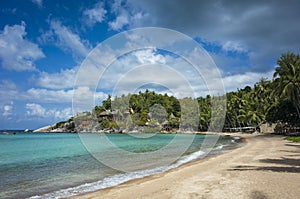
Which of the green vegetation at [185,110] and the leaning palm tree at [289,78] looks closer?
the leaning palm tree at [289,78]

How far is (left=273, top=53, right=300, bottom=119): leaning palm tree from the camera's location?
34.7 metres

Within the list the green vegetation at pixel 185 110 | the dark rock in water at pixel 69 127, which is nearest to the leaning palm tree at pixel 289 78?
the green vegetation at pixel 185 110

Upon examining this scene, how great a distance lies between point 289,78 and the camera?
116ft

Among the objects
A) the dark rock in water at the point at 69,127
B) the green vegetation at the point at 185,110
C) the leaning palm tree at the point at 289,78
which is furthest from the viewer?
the dark rock in water at the point at 69,127

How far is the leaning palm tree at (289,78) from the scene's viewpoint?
34656mm

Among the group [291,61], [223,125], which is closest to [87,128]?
[223,125]

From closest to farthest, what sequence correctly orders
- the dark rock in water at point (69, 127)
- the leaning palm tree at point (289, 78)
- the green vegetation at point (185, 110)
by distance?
1. the leaning palm tree at point (289, 78)
2. the green vegetation at point (185, 110)
3. the dark rock in water at point (69, 127)

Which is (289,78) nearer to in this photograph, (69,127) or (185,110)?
(185,110)

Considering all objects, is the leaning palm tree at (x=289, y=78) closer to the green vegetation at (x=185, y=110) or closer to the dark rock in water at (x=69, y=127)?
the green vegetation at (x=185, y=110)

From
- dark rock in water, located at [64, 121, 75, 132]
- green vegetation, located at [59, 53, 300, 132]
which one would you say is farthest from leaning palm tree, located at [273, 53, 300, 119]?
dark rock in water, located at [64, 121, 75, 132]

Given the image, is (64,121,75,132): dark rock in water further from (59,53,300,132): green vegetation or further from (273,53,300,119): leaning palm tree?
(273,53,300,119): leaning palm tree

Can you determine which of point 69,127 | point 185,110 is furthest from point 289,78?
point 69,127

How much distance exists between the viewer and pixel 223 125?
8131 centimetres

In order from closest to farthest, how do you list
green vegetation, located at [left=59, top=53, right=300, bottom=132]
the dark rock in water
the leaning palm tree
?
the leaning palm tree, green vegetation, located at [left=59, top=53, right=300, bottom=132], the dark rock in water
